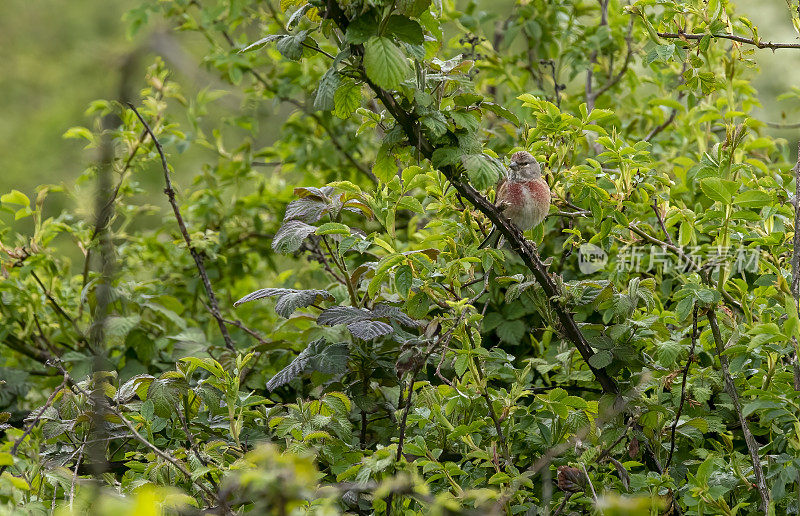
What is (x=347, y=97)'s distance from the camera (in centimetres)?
121

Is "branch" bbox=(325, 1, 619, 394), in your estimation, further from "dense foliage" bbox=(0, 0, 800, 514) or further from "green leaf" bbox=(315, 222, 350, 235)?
"green leaf" bbox=(315, 222, 350, 235)

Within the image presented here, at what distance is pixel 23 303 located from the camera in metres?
2.00

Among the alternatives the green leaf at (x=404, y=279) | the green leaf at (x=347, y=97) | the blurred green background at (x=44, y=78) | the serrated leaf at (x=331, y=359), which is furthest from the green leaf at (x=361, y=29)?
the blurred green background at (x=44, y=78)

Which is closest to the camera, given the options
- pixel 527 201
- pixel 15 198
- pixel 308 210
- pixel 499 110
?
pixel 499 110

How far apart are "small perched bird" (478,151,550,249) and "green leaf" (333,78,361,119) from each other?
1.32ft

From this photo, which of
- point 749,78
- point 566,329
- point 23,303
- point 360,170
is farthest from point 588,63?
point 23,303

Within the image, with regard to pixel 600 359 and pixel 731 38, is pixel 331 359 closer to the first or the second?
pixel 600 359

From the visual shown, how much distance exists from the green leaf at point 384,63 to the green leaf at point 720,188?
1.64 ft

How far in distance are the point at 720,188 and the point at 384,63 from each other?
1.81 ft

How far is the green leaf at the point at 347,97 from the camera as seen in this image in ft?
3.97

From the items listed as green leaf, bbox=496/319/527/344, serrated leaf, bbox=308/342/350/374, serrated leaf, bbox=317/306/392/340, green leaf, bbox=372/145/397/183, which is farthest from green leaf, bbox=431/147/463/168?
green leaf, bbox=496/319/527/344

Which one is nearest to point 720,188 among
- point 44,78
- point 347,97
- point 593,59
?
point 347,97

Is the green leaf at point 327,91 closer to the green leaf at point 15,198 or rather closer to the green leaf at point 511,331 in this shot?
the green leaf at point 511,331

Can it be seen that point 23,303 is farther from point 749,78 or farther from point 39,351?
point 749,78
